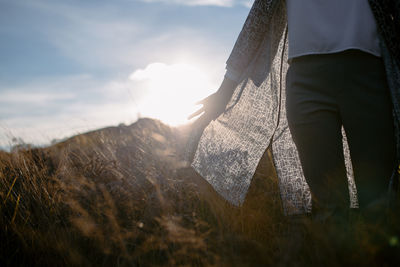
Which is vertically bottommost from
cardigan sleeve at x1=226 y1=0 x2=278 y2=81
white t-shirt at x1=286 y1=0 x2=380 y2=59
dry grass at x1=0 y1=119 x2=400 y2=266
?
dry grass at x1=0 y1=119 x2=400 y2=266

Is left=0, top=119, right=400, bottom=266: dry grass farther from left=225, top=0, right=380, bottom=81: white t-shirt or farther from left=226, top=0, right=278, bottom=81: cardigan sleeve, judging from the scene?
left=226, top=0, right=278, bottom=81: cardigan sleeve

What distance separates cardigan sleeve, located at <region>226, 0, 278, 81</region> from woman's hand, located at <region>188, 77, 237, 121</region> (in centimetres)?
6

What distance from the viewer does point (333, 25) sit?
45.5 inches

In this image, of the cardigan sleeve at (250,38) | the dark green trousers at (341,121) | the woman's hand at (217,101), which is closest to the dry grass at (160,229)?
the dark green trousers at (341,121)

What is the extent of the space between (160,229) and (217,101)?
98cm

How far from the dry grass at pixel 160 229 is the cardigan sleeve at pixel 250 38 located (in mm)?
961

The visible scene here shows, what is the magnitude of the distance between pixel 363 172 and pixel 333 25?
2.20 feet

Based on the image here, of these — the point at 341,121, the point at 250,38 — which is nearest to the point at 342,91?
the point at 341,121

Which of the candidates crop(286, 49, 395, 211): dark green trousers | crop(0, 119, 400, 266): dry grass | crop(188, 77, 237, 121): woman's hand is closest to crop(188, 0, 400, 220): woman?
crop(286, 49, 395, 211): dark green trousers

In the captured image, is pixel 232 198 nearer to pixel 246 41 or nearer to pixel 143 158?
pixel 246 41

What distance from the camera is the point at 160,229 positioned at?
1.82 metres

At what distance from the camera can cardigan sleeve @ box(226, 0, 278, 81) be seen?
148cm

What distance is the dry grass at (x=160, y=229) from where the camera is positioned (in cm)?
99

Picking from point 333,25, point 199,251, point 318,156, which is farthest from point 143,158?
point 333,25
